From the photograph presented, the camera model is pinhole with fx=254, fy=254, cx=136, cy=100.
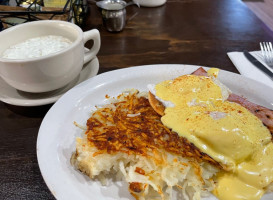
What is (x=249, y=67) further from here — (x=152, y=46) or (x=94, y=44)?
(x=94, y=44)

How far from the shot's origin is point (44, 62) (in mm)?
1751

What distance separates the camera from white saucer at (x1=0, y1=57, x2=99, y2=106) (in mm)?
1858

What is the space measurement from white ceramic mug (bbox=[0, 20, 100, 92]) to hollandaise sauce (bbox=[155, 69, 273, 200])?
0.83m

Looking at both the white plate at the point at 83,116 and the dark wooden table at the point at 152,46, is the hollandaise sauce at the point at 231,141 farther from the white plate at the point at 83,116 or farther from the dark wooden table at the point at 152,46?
the dark wooden table at the point at 152,46

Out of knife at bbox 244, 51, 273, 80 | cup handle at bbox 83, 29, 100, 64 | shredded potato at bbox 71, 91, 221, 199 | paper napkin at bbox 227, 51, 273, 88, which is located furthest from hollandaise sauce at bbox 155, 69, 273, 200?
cup handle at bbox 83, 29, 100, 64

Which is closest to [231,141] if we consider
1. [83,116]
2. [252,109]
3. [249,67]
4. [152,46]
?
[252,109]

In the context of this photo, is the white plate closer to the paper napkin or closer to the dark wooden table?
the dark wooden table

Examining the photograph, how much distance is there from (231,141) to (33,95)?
148 centimetres

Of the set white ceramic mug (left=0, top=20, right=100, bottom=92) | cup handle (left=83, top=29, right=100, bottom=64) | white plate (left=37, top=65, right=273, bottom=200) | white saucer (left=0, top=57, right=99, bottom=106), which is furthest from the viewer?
cup handle (left=83, top=29, right=100, bottom=64)

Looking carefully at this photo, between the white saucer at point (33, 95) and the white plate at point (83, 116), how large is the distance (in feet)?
0.56

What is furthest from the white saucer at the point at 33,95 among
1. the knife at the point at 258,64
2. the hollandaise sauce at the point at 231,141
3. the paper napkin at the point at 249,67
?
the knife at the point at 258,64

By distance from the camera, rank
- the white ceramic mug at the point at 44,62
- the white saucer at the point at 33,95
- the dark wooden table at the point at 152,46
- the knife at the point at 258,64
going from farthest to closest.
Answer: the knife at the point at 258,64 < the white saucer at the point at 33,95 < the white ceramic mug at the point at 44,62 < the dark wooden table at the point at 152,46

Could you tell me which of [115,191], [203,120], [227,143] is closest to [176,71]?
[203,120]

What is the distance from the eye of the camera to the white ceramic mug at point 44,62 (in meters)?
1.74
